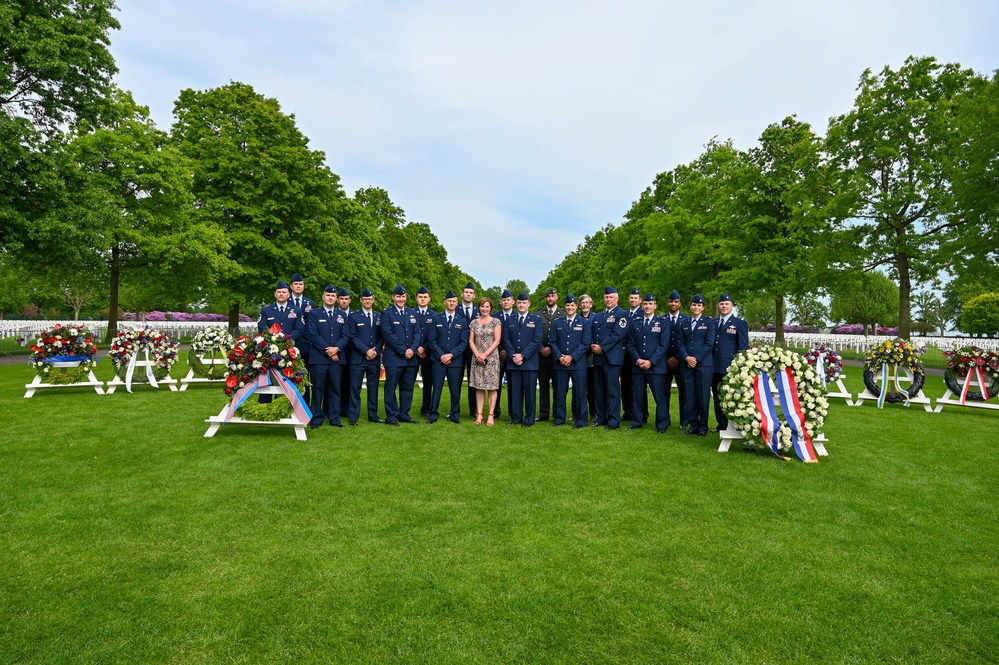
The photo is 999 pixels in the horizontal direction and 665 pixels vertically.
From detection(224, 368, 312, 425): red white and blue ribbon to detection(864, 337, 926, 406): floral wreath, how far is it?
37.1ft

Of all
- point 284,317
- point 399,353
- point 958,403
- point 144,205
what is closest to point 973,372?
point 958,403

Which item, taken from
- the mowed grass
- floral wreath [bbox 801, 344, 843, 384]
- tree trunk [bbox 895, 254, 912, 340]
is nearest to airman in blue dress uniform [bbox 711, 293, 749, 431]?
the mowed grass

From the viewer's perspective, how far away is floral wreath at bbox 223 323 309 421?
747cm

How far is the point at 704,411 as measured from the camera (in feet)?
27.3

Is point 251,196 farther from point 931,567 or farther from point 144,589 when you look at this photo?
point 931,567

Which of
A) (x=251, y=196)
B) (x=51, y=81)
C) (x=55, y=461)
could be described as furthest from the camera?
(x=251, y=196)

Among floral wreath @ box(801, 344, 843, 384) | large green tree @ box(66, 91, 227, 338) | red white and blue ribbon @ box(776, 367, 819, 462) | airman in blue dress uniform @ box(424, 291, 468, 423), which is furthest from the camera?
large green tree @ box(66, 91, 227, 338)

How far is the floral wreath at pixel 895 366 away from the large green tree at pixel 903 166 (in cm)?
1069

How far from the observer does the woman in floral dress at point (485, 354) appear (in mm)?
8844

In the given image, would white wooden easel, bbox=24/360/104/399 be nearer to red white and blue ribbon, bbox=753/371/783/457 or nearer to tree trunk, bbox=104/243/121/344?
tree trunk, bbox=104/243/121/344

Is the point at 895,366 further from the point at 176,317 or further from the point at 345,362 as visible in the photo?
the point at 176,317

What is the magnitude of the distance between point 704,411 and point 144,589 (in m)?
7.23

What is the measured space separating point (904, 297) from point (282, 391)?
22.8 metres

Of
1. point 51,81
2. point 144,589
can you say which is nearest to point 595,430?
point 144,589
